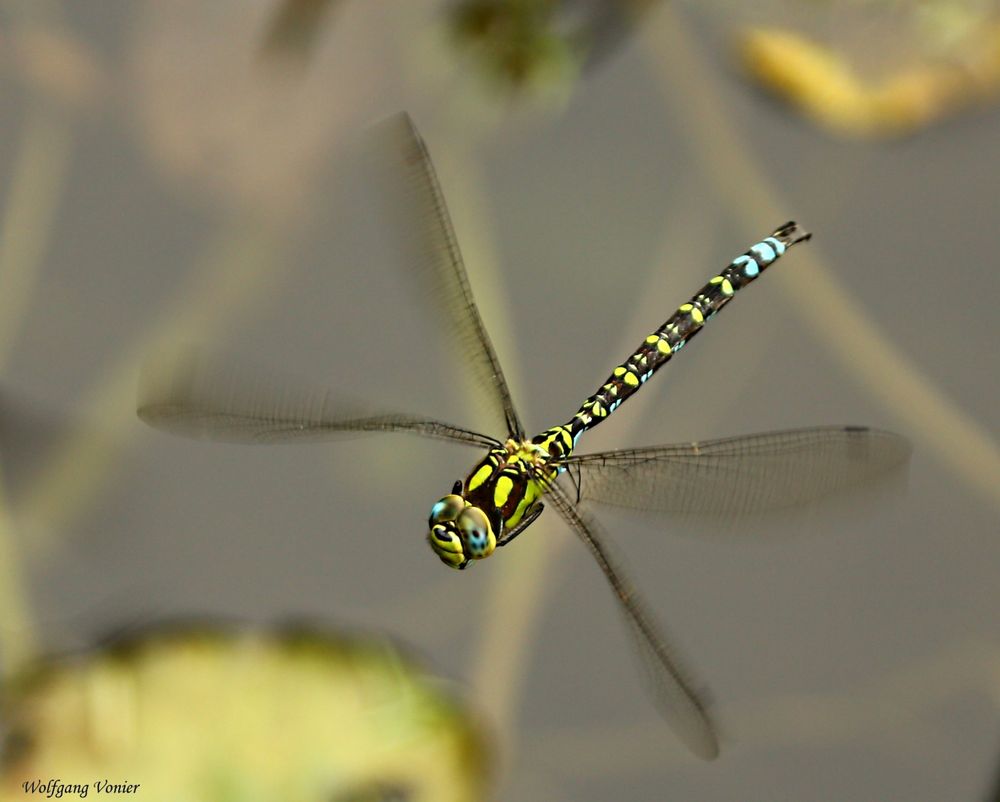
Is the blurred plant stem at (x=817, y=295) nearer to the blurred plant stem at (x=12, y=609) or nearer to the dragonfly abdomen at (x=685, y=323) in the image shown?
the dragonfly abdomen at (x=685, y=323)

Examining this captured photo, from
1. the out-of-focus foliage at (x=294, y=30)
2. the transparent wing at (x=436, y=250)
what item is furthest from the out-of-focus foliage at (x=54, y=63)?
the transparent wing at (x=436, y=250)

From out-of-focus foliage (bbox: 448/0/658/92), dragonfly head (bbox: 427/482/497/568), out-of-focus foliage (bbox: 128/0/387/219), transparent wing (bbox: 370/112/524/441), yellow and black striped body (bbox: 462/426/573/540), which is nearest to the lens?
dragonfly head (bbox: 427/482/497/568)

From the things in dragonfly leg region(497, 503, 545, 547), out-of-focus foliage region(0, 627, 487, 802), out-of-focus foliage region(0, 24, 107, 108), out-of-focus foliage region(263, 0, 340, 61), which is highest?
out-of-focus foliage region(0, 24, 107, 108)

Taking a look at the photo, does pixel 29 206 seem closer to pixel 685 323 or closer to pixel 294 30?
pixel 294 30

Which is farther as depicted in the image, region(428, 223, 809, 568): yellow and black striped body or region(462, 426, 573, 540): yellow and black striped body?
region(462, 426, 573, 540): yellow and black striped body

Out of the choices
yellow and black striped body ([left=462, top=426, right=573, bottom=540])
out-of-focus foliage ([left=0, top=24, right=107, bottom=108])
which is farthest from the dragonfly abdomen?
out-of-focus foliage ([left=0, top=24, right=107, bottom=108])

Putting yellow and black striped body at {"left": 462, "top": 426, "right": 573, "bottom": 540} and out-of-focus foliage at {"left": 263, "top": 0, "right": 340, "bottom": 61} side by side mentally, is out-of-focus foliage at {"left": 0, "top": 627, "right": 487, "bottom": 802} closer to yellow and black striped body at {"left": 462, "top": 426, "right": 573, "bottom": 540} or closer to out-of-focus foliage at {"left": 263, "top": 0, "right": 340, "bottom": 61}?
yellow and black striped body at {"left": 462, "top": 426, "right": 573, "bottom": 540}

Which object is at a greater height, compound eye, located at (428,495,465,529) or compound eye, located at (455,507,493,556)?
→ compound eye, located at (428,495,465,529)
